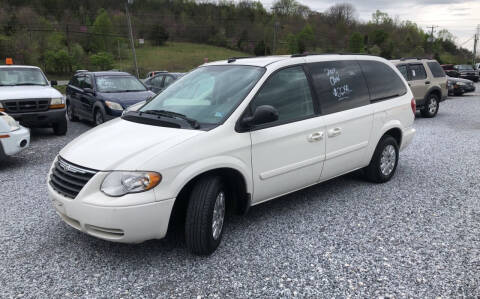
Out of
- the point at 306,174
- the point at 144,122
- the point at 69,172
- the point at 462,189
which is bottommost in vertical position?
the point at 462,189

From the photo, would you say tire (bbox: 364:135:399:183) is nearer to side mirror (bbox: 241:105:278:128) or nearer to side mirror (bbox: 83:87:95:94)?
side mirror (bbox: 241:105:278:128)

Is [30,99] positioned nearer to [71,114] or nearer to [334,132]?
[71,114]

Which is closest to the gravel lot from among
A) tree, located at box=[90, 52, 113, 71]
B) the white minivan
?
the white minivan

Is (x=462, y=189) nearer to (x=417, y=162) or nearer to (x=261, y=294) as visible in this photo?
(x=417, y=162)

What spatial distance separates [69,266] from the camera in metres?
3.26

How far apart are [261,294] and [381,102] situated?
131 inches

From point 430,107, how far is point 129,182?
39.5 ft

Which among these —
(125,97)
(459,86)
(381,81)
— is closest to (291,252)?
(381,81)

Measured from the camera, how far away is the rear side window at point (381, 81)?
16.5ft

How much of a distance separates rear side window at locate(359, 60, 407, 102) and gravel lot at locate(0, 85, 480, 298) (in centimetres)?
133

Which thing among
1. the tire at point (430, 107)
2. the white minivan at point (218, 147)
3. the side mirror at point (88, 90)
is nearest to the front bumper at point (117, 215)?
the white minivan at point (218, 147)

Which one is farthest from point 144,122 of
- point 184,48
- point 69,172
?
point 184,48

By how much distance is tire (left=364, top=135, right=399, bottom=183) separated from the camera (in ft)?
17.1

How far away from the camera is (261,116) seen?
3422 millimetres
